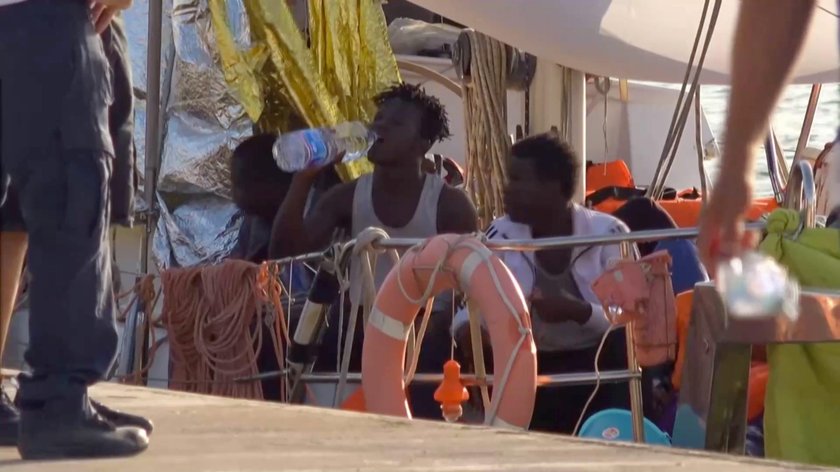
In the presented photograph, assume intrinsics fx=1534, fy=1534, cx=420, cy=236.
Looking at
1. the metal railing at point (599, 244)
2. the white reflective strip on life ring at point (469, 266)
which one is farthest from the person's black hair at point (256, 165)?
the white reflective strip on life ring at point (469, 266)

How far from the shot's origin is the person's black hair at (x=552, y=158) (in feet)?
19.4

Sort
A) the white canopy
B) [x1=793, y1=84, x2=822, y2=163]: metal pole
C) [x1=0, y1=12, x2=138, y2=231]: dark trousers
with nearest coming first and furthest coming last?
[x1=0, y1=12, x2=138, y2=231]: dark trousers < the white canopy < [x1=793, y1=84, x2=822, y2=163]: metal pole

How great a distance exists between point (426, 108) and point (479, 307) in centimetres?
202

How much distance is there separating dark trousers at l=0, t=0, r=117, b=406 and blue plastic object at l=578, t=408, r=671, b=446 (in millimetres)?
2279

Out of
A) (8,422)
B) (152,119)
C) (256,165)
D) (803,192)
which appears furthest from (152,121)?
(8,422)

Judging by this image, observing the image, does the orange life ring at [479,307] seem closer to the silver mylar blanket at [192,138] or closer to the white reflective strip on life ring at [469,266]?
the white reflective strip on life ring at [469,266]

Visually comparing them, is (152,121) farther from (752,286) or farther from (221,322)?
(752,286)

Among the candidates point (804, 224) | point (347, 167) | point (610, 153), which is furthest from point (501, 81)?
point (610, 153)

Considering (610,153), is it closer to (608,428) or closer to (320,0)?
(320,0)

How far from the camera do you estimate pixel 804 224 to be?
12.5 ft

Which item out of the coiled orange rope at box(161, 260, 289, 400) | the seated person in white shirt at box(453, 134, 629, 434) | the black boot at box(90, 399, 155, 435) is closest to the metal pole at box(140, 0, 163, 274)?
the coiled orange rope at box(161, 260, 289, 400)

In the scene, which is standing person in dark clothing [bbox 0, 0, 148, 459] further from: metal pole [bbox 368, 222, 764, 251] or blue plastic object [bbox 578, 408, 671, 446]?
blue plastic object [bbox 578, 408, 671, 446]

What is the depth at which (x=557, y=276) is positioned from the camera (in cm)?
546

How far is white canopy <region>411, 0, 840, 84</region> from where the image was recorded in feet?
20.6
